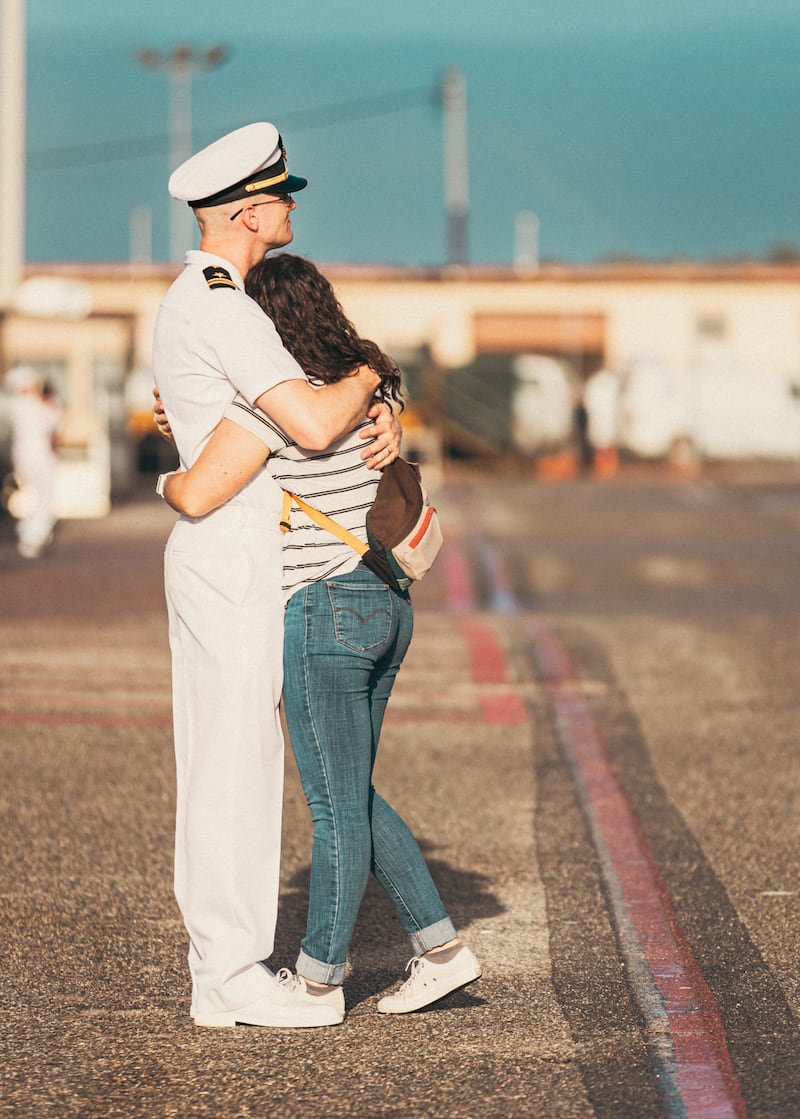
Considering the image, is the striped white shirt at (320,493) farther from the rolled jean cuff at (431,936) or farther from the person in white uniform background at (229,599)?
the rolled jean cuff at (431,936)

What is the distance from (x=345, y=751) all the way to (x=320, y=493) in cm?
59

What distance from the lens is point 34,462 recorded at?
19203mm

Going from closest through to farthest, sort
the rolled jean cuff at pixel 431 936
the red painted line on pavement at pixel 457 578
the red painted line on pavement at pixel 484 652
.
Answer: the rolled jean cuff at pixel 431 936, the red painted line on pavement at pixel 484 652, the red painted line on pavement at pixel 457 578

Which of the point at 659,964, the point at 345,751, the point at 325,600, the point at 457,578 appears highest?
the point at 325,600

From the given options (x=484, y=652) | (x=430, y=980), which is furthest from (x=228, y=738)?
Result: (x=484, y=652)

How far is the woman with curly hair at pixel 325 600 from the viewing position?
403 cm

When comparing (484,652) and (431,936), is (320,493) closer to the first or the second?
(431,936)

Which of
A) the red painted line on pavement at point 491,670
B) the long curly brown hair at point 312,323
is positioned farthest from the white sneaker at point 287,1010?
the red painted line on pavement at point 491,670

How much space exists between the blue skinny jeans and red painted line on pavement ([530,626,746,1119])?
60 cm

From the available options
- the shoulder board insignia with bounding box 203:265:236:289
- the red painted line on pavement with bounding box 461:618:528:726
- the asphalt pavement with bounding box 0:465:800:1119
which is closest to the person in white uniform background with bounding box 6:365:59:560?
the asphalt pavement with bounding box 0:465:800:1119

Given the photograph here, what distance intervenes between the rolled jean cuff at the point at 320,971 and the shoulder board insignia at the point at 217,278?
154 cm

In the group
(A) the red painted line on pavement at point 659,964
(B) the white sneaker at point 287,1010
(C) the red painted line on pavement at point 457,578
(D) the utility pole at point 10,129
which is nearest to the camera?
(A) the red painted line on pavement at point 659,964

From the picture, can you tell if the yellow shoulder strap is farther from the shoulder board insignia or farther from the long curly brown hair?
the shoulder board insignia

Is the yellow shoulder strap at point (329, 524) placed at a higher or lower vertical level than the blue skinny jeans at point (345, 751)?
higher
